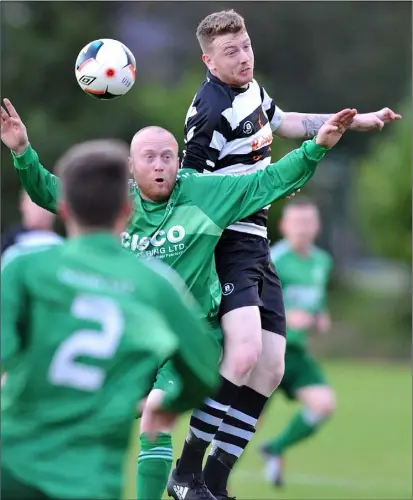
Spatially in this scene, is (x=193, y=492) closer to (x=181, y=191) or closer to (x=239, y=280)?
(x=239, y=280)

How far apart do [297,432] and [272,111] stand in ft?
17.7

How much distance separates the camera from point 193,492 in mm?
6324

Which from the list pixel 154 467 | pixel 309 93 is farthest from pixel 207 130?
pixel 309 93

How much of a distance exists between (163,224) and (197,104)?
705 millimetres

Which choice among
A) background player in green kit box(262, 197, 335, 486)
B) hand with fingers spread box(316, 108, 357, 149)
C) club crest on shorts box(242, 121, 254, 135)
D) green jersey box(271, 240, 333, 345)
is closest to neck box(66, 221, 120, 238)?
hand with fingers spread box(316, 108, 357, 149)

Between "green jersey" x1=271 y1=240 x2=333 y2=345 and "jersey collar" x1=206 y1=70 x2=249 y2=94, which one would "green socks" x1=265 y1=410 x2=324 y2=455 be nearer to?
"green jersey" x1=271 y1=240 x2=333 y2=345

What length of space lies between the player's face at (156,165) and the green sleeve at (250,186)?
0.12 m

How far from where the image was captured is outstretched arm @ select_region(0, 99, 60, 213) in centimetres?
629

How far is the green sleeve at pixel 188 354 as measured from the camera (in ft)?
13.5

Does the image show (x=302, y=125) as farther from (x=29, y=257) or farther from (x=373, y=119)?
(x=29, y=257)

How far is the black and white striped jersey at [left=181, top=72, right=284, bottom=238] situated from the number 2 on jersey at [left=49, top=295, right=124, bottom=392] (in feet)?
8.46

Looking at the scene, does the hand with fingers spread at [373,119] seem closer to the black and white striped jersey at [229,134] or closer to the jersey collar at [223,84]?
the black and white striped jersey at [229,134]

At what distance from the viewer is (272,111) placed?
698cm

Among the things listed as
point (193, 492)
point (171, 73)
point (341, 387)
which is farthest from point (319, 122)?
point (171, 73)
